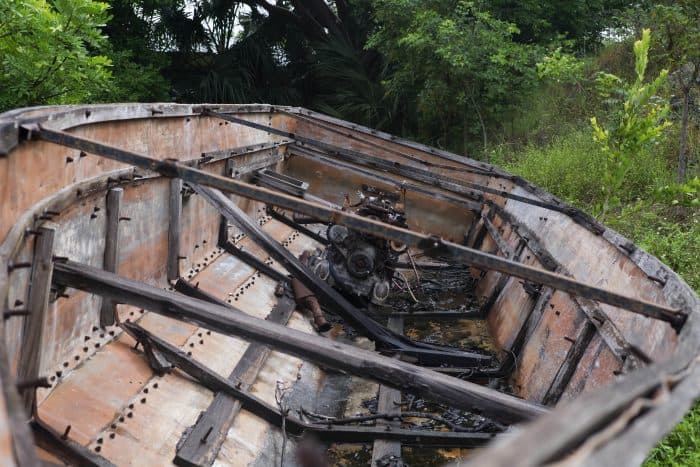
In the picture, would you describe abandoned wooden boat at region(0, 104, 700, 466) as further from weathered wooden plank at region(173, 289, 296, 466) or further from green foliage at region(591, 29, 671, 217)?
green foliage at region(591, 29, 671, 217)

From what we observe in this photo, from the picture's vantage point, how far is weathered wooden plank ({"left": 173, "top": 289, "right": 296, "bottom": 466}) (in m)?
2.93

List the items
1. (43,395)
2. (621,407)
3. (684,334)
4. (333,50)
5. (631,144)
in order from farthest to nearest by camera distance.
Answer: (333,50), (631,144), (43,395), (684,334), (621,407)

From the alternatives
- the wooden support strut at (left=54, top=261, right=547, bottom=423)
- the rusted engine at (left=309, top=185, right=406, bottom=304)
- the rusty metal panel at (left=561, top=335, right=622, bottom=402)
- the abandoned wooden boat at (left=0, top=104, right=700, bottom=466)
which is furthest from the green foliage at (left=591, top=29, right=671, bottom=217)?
the wooden support strut at (left=54, top=261, right=547, bottom=423)

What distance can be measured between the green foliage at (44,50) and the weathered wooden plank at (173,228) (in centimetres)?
252

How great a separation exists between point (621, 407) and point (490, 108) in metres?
10.5

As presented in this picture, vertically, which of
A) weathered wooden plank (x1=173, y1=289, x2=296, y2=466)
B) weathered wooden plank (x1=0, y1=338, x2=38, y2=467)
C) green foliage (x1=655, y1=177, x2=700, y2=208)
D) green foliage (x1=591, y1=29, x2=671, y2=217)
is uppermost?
green foliage (x1=591, y1=29, x2=671, y2=217)

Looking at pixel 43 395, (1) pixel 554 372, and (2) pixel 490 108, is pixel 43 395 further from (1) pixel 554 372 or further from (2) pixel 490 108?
(2) pixel 490 108

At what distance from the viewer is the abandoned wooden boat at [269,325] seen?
7.43ft

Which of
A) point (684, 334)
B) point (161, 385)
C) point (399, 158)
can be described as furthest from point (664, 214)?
point (161, 385)

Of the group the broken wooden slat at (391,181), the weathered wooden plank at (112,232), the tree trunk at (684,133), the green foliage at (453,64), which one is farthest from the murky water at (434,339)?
the green foliage at (453,64)

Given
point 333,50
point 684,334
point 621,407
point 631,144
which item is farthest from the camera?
point 333,50

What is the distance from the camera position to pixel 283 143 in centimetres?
773

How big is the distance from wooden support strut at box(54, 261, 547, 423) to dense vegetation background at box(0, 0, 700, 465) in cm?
124

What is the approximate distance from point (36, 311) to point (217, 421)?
1167 mm
